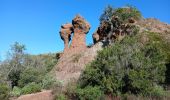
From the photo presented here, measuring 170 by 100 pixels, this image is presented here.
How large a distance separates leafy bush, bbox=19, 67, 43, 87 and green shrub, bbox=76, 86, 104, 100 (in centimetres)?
1176

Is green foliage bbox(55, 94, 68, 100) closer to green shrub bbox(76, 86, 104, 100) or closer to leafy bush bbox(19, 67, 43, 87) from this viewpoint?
green shrub bbox(76, 86, 104, 100)

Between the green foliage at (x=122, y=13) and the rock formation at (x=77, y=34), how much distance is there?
10.8 ft

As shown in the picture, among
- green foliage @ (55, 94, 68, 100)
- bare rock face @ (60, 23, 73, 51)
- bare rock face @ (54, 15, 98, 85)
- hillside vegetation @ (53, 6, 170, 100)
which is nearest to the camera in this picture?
hillside vegetation @ (53, 6, 170, 100)

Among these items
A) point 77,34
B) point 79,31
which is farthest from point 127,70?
point 79,31

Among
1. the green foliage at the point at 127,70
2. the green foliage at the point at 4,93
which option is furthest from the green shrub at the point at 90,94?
the green foliage at the point at 4,93

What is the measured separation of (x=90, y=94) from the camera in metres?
18.8

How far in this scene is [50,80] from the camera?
27.8 m

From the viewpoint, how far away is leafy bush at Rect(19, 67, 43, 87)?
3045cm

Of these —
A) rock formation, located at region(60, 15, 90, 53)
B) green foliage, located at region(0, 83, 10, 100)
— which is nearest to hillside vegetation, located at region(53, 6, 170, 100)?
green foliage, located at region(0, 83, 10, 100)

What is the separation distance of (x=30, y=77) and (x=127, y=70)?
13.7m

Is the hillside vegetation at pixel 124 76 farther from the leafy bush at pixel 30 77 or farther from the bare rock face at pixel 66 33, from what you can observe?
the bare rock face at pixel 66 33

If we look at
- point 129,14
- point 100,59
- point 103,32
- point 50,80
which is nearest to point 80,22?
point 103,32

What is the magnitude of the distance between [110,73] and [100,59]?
1562 mm

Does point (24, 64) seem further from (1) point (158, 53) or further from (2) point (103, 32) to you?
(1) point (158, 53)
